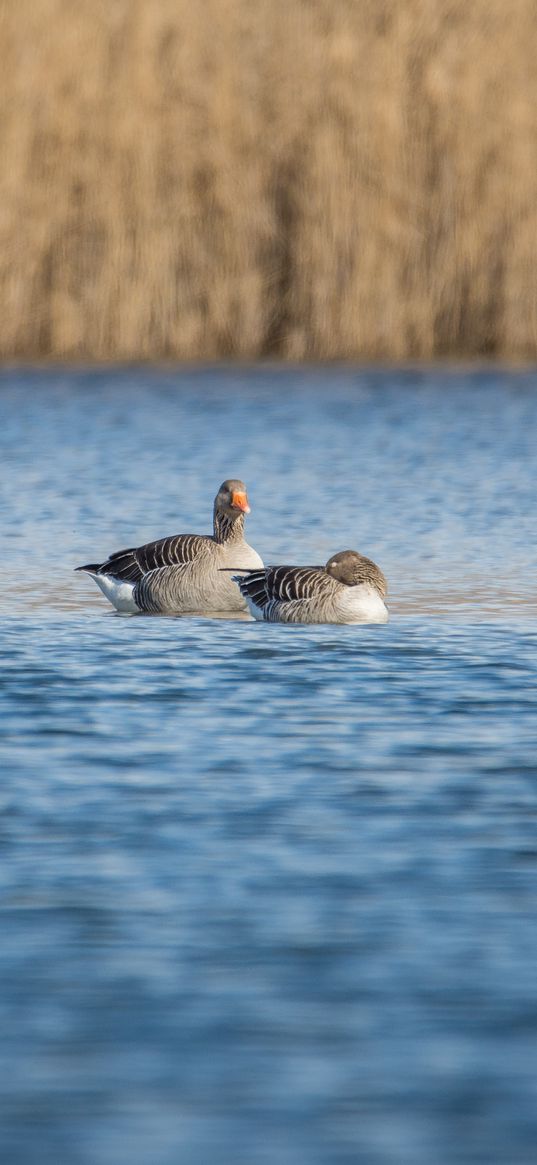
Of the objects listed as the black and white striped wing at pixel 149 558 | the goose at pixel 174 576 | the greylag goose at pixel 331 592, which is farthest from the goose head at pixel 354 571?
the black and white striped wing at pixel 149 558

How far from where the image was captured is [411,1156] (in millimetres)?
4020

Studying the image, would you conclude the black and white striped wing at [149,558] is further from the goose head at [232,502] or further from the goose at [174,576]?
the goose head at [232,502]

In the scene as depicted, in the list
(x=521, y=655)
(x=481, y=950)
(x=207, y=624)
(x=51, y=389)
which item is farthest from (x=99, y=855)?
(x=51, y=389)

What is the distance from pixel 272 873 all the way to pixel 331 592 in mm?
4630

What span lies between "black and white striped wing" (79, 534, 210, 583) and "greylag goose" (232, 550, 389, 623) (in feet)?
2.25

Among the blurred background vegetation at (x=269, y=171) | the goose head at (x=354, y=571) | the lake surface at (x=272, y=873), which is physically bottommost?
the lake surface at (x=272, y=873)

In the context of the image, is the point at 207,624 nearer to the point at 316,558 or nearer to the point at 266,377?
the point at 316,558

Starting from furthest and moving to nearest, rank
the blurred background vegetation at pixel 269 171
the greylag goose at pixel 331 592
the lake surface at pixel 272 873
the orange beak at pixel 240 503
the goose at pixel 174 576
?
the blurred background vegetation at pixel 269 171
the orange beak at pixel 240 503
the goose at pixel 174 576
the greylag goose at pixel 331 592
the lake surface at pixel 272 873

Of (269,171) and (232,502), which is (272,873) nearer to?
(232,502)

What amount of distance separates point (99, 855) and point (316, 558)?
22.7ft

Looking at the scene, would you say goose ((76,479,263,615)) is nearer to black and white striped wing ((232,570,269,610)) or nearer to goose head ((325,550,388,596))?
black and white striped wing ((232,570,269,610))

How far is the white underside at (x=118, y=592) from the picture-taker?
438 inches

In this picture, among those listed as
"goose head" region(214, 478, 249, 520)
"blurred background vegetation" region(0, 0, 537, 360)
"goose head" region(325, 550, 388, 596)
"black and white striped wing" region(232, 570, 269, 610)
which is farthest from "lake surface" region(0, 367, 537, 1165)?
"blurred background vegetation" region(0, 0, 537, 360)

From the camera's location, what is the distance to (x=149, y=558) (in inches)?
437
